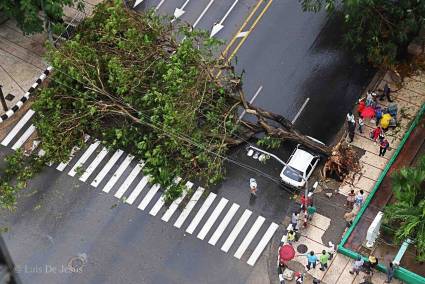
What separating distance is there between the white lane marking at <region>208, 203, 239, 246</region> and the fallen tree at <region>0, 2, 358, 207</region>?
2.02 meters

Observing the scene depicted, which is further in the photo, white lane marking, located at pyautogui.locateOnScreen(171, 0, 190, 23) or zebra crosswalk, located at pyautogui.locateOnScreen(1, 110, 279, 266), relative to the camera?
white lane marking, located at pyautogui.locateOnScreen(171, 0, 190, 23)

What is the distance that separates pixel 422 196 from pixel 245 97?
1330cm

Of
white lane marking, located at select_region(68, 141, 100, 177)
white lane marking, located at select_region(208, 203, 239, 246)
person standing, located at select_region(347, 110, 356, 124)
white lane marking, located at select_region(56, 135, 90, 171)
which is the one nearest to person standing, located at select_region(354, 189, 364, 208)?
person standing, located at select_region(347, 110, 356, 124)

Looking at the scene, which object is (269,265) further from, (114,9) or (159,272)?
(114,9)

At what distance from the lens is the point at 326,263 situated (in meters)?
34.6

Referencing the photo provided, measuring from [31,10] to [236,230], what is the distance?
17411mm

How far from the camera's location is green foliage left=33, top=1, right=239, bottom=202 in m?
37.4

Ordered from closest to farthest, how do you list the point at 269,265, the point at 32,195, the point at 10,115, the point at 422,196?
the point at 422,196, the point at 269,265, the point at 32,195, the point at 10,115

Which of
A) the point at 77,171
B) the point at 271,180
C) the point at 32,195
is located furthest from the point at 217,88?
the point at 32,195

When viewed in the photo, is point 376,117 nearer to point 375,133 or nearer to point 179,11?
point 375,133

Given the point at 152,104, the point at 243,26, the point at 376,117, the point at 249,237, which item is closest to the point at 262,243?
the point at 249,237

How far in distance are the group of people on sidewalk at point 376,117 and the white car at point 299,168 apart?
3365 millimetres

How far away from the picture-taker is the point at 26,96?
41.6 m

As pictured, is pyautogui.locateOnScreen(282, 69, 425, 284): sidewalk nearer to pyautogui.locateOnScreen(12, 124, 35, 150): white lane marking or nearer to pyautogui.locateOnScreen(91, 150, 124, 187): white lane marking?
pyautogui.locateOnScreen(91, 150, 124, 187): white lane marking
